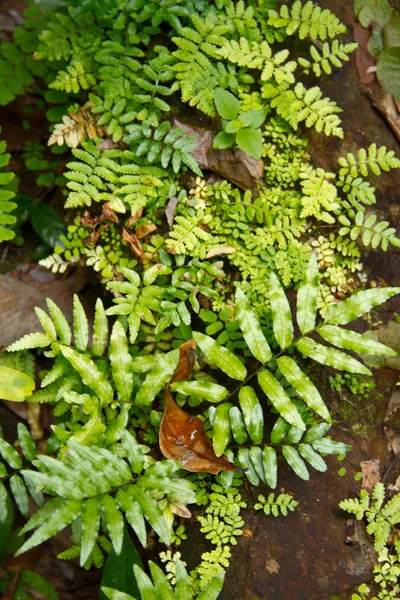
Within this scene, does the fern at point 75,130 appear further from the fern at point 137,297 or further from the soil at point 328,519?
the soil at point 328,519

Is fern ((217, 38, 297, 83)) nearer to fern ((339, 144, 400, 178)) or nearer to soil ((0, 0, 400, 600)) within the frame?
soil ((0, 0, 400, 600))

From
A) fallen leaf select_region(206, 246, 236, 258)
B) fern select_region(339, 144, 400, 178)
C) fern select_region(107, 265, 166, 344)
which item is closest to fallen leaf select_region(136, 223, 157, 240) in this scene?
fern select_region(107, 265, 166, 344)

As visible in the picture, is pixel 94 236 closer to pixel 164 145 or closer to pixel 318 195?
pixel 164 145

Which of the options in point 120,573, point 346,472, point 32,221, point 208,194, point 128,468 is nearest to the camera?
point 128,468

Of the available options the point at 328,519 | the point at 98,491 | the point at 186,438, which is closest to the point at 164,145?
the point at 186,438

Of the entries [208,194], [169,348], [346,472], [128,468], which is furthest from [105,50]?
[346,472]

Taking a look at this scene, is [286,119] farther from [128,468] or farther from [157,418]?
[128,468]
